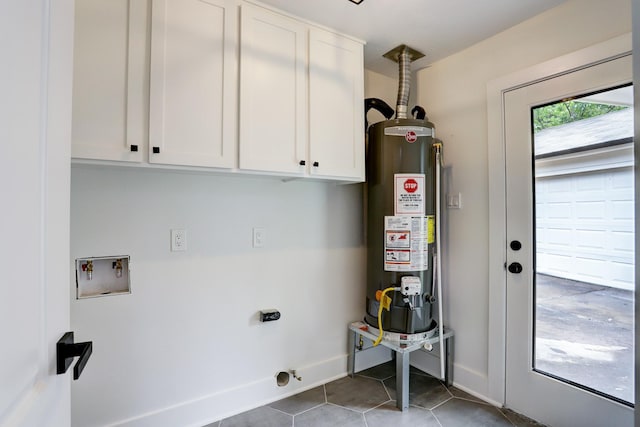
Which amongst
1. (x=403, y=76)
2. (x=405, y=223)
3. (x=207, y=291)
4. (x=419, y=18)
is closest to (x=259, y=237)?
(x=207, y=291)

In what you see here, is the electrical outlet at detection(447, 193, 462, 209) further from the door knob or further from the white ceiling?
the white ceiling

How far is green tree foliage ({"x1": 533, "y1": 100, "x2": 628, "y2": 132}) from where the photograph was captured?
5.34 ft

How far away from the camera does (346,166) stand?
199 cm

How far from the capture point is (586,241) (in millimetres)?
1671

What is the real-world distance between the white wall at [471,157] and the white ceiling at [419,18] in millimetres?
107

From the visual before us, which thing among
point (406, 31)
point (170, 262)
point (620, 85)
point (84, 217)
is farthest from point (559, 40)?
point (84, 217)

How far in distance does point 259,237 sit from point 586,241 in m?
1.88

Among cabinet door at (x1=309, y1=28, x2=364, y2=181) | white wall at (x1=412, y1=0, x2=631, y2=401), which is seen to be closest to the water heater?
cabinet door at (x1=309, y1=28, x2=364, y2=181)

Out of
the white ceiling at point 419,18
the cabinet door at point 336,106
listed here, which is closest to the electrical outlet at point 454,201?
the cabinet door at point 336,106

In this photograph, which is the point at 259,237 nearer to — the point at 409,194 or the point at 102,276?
the point at 102,276

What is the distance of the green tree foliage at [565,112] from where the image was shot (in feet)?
5.34

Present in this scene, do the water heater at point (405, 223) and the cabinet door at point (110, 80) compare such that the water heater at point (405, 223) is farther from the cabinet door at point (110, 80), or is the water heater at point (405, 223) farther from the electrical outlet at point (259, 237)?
the cabinet door at point (110, 80)

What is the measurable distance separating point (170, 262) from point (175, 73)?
0.99 meters

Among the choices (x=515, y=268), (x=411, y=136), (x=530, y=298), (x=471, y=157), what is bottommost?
(x=530, y=298)
